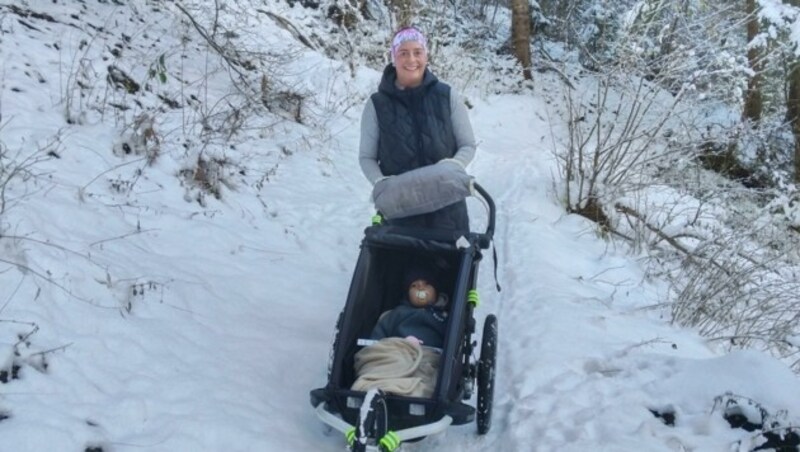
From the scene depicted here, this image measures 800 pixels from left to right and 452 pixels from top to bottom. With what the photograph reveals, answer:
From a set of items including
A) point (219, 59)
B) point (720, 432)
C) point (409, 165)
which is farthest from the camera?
point (219, 59)

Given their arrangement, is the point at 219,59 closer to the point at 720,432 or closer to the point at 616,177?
the point at 616,177

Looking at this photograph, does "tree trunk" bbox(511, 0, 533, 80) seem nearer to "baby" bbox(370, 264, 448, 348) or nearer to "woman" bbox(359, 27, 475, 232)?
"woman" bbox(359, 27, 475, 232)

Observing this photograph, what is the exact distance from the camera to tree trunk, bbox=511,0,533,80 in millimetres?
13062

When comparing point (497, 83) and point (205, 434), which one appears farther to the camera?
point (497, 83)

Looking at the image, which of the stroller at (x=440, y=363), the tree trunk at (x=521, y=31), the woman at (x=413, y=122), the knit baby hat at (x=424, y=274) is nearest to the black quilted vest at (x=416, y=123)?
the woman at (x=413, y=122)

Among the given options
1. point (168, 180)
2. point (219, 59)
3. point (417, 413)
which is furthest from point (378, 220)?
point (219, 59)

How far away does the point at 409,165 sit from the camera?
13.5 feet

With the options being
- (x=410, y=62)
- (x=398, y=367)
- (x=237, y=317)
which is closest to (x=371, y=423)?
(x=398, y=367)

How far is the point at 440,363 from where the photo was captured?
305 cm

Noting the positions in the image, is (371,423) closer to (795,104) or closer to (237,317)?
(237,317)

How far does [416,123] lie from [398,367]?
5.31 ft

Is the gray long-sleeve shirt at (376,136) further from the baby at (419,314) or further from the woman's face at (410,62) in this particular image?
the baby at (419,314)

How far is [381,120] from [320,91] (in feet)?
17.6

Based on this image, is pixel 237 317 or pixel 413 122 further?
pixel 237 317
